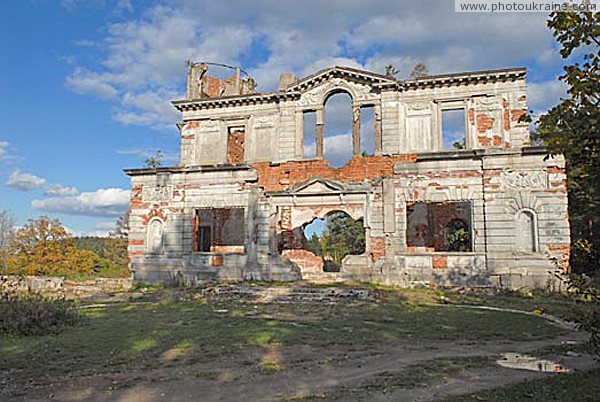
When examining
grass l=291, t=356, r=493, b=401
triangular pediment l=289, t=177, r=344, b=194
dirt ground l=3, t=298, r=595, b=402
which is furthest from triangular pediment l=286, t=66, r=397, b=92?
grass l=291, t=356, r=493, b=401

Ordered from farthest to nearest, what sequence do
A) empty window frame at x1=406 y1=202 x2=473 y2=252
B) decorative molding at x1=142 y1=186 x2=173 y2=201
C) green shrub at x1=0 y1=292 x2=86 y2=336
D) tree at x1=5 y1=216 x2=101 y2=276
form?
tree at x1=5 y1=216 x2=101 y2=276, empty window frame at x1=406 y1=202 x2=473 y2=252, decorative molding at x1=142 y1=186 x2=173 y2=201, green shrub at x1=0 y1=292 x2=86 y2=336

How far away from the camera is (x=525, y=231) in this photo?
18.2 meters

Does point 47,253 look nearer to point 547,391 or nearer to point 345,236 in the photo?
point 345,236

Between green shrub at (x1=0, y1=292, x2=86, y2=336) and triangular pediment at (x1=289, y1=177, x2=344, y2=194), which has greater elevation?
triangular pediment at (x1=289, y1=177, x2=344, y2=194)

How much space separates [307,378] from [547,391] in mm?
2773

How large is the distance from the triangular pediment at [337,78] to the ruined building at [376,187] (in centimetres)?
5

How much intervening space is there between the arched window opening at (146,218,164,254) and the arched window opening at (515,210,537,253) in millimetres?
14841

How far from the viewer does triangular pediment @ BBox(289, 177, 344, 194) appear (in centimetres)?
2047

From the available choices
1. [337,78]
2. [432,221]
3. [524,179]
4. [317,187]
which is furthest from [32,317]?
[432,221]

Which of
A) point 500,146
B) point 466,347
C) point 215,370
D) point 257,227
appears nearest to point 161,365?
point 215,370

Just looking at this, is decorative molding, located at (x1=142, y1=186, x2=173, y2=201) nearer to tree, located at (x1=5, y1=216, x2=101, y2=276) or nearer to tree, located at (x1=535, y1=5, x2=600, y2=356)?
tree, located at (x1=5, y1=216, x2=101, y2=276)

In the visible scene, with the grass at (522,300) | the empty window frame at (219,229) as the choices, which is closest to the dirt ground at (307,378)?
the grass at (522,300)

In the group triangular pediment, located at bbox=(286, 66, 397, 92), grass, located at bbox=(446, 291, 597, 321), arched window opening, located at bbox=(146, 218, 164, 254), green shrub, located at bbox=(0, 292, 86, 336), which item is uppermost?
triangular pediment, located at bbox=(286, 66, 397, 92)

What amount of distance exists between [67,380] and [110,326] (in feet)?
14.6
